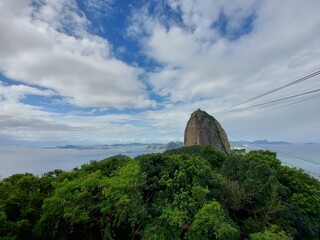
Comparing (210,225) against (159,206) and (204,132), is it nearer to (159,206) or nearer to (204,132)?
(159,206)

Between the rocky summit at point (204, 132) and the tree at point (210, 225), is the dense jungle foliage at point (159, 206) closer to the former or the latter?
the tree at point (210, 225)

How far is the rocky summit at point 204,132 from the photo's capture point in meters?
63.8

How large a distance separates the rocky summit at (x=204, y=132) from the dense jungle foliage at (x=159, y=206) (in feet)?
155

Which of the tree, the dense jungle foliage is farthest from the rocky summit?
the tree

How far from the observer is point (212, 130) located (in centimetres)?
6581

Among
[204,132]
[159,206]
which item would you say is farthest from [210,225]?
[204,132]

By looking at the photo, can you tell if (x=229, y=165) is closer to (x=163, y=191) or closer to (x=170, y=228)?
(x=163, y=191)

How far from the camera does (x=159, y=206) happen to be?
11539 millimetres

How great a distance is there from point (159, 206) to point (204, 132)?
5456 cm

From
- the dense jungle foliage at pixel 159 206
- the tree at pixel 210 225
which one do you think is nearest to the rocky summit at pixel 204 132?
the dense jungle foliage at pixel 159 206

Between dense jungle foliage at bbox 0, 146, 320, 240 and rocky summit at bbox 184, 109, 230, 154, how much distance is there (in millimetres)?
47177

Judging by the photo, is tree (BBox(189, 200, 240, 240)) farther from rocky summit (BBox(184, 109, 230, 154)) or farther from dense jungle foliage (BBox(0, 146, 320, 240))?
rocky summit (BBox(184, 109, 230, 154))

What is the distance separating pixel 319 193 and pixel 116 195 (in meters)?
16.3

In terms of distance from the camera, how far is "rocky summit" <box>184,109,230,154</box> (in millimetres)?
63781
